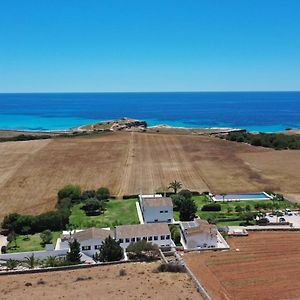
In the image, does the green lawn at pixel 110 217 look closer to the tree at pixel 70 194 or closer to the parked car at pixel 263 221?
the tree at pixel 70 194

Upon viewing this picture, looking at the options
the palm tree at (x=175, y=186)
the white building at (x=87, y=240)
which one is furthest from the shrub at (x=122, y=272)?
the palm tree at (x=175, y=186)

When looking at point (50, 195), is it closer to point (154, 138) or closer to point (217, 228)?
point (217, 228)

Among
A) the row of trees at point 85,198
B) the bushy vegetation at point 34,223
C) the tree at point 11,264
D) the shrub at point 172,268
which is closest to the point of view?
the shrub at point 172,268

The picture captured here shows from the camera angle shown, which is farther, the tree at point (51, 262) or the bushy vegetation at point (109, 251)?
the bushy vegetation at point (109, 251)

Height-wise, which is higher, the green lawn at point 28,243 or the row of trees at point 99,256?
the row of trees at point 99,256

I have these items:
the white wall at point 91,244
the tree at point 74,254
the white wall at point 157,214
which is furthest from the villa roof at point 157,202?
the tree at point 74,254

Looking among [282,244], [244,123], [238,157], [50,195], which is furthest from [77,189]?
[244,123]

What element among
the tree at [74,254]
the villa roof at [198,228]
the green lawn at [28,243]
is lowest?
the green lawn at [28,243]

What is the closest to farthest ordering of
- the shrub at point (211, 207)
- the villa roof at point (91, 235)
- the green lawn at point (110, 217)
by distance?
the villa roof at point (91, 235) < the green lawn at point (110, 217) < the shrub at point (211, 207)

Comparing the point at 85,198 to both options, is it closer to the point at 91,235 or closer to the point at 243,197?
the point at 91,235
